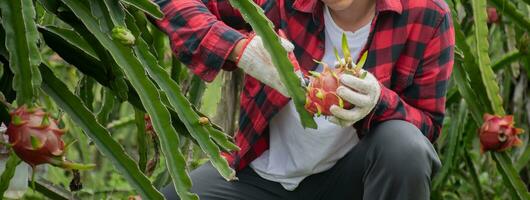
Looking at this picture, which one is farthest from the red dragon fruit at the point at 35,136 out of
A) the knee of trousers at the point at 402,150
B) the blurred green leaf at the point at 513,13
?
the blurred green leaf at the point at 513,13

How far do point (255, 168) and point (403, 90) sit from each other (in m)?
0.34

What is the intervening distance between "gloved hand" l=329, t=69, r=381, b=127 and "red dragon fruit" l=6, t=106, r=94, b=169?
0.55 m

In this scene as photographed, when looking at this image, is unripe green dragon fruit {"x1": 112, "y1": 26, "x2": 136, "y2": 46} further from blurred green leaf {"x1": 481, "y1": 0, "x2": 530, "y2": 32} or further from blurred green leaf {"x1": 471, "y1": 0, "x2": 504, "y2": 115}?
blurred green leaf {"x1": 481, "y1": 0, "x2": 530, "y2": 32}

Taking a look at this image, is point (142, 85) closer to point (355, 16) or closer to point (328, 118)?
point (328, 118)

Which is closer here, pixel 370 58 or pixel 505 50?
pixel 370 58

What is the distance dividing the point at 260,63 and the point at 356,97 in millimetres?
172

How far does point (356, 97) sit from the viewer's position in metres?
1.81

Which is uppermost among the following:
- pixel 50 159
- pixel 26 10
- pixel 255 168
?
pixel 26 10

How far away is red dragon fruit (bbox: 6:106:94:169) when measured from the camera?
1.36 metres

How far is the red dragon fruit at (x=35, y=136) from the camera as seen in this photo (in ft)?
4.47

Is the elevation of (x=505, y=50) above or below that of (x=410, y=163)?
below

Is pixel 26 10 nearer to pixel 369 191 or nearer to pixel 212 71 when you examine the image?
pixel 212 71

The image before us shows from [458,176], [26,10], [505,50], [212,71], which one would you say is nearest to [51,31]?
[26,10]

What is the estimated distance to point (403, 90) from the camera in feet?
6.96
